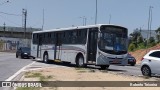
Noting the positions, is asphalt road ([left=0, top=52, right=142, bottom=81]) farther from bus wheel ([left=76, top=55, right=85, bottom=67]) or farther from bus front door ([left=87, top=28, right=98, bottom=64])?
bus front door ([left=87, top=28, right=98, bottom=64])

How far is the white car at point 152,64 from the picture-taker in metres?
21.6

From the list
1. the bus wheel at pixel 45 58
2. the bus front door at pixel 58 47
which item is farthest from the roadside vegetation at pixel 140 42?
the bus front door at pixel 58 47

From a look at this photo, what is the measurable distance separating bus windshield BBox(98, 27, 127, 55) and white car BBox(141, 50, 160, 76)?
5.37 m

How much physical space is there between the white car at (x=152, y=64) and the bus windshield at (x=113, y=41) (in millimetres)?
5372

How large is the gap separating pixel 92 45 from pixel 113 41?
5.03ft

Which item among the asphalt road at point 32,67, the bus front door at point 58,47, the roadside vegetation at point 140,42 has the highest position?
the roadside vegetation at point 140,42

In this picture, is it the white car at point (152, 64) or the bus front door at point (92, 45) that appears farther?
the bus front door at point (92, 45)

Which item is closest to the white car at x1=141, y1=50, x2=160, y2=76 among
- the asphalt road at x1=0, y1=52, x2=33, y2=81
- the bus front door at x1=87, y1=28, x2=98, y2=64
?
the bus front door at x1=87, y1=28, x2=98, y2=64

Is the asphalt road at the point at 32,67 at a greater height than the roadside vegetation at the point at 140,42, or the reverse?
the roadside vegetation at the point at 140,42

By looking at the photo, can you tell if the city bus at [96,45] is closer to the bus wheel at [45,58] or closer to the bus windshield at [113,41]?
the bus windshield at [113,41]

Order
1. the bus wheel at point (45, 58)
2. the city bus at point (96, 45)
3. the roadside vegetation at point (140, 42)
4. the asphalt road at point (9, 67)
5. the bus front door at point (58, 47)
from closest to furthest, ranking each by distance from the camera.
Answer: the asphalt road at point (9, 67) → the city bus at point (96, 45) → the bus front door at point (58, 47) → the bus wheel at point (45, 58) → the roadside vegetation at point (140, 42)

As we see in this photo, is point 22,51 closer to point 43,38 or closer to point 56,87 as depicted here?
point 43,38

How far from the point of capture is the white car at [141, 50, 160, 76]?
71.0 feet

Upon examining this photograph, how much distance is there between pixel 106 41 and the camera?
2792 cm
